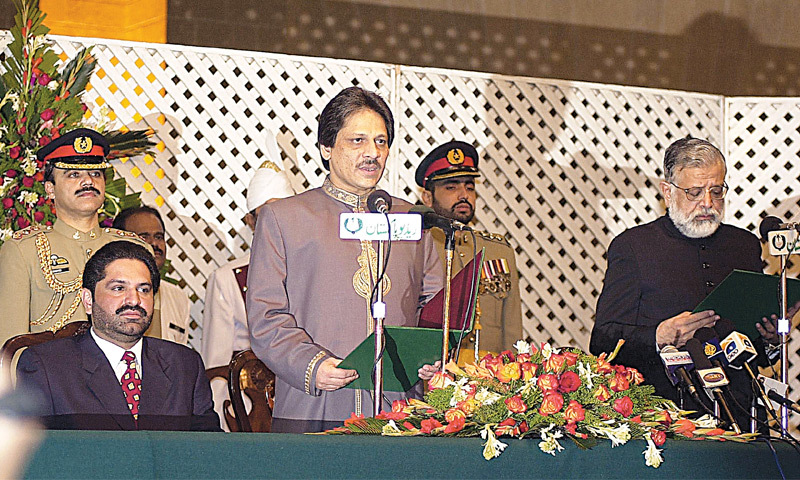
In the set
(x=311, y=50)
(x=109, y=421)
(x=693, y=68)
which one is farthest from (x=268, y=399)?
(x=693, y=68)

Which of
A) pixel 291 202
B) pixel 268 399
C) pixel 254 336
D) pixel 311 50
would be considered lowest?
pixel 268 399

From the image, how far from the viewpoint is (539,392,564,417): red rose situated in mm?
2299

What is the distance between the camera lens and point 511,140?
6.15 meters

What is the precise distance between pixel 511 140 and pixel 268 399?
2899mm

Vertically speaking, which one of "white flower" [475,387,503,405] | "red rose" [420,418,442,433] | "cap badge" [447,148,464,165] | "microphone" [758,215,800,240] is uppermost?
"cap badge" [447,148,464,165]

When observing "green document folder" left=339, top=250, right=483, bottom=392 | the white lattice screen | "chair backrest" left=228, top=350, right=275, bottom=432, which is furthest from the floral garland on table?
the white lattice screen

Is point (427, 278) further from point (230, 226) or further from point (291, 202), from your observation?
point (230, 226)

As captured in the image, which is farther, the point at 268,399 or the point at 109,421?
the point at 268,399

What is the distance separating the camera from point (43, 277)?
4.07 meters

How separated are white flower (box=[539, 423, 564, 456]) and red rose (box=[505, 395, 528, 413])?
0.19ft

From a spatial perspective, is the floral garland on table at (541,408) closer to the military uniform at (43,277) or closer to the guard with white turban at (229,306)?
the military uniform at (43,277)

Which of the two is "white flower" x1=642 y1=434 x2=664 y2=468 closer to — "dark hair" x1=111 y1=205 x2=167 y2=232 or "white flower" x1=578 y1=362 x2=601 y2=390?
"white flower" x1=578 y1=362 x2=601 y2=390

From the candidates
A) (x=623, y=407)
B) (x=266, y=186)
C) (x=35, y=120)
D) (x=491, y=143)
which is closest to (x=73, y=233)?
(x=35, y=120)

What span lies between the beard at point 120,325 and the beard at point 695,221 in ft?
Result: 5.42
